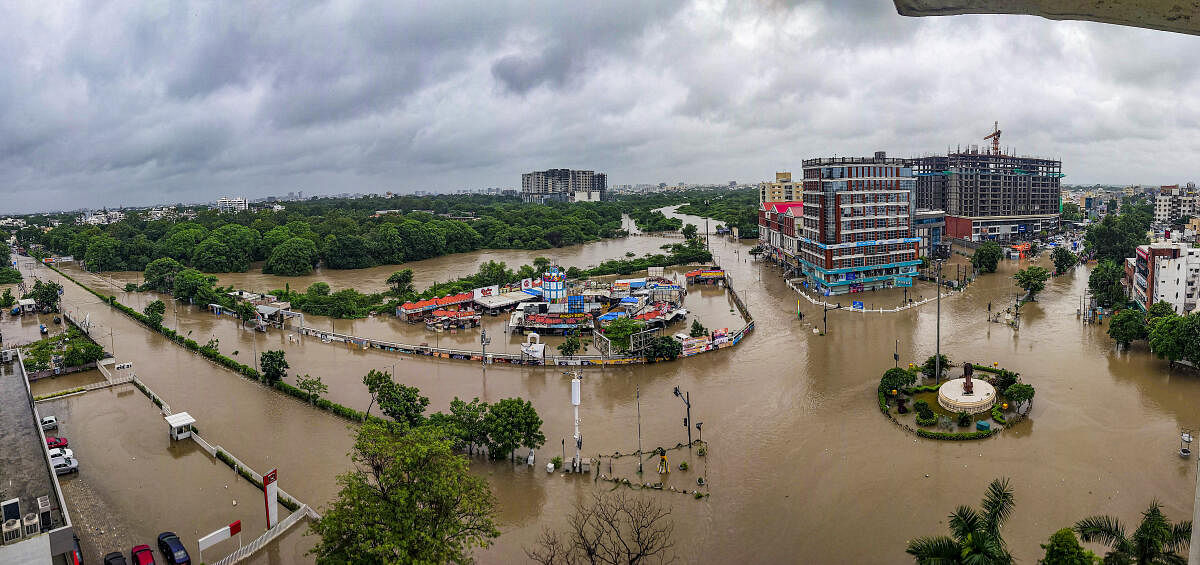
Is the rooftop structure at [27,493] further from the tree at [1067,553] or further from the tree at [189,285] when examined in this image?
the tree at [189,285]

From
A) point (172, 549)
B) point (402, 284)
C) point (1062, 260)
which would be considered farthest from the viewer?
point (1062, 260)

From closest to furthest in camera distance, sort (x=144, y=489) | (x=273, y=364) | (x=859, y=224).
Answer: (x=144, y=489) → (x=273, y=364) → (x=859, y=224)

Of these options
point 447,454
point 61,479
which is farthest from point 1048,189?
point 61,479

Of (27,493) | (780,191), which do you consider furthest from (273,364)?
A: (780,191)

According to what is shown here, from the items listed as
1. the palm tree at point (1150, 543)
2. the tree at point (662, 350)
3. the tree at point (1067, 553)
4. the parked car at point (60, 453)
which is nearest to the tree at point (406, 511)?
the tree at point (1067, 553)

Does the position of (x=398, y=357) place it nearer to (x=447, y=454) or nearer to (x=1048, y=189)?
(x=447, y=454)

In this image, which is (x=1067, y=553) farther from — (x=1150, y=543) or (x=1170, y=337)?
(x=1170, y=337)
